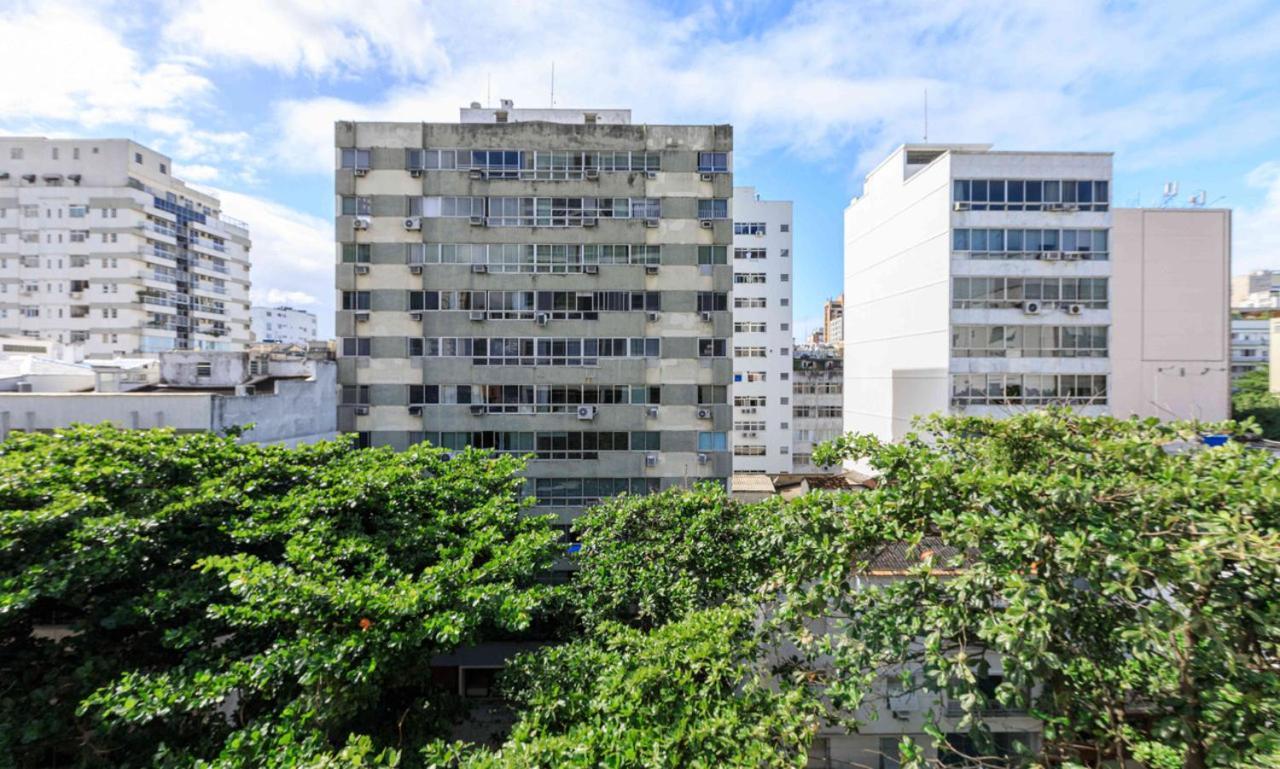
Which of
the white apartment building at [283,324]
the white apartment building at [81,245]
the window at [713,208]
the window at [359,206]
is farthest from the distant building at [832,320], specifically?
the white apartment building at [283,324]

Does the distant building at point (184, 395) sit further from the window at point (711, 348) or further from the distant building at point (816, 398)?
the distant building at point (816, 398)

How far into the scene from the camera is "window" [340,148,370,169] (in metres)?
19.5

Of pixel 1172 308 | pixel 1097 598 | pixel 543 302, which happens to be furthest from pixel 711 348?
pixel 1172 308

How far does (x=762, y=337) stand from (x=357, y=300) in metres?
26.0

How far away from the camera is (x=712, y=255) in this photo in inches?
771

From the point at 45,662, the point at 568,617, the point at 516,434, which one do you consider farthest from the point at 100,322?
the point at 568,617

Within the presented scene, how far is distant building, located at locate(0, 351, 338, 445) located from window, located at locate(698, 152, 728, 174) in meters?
16.1

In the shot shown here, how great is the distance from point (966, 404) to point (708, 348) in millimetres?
11203

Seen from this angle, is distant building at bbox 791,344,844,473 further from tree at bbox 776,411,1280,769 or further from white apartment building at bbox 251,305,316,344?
white apartment building at bbox 251,305,316,344

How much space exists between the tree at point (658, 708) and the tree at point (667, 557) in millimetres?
1390

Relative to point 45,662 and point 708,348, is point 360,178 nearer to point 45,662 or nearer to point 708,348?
point 708,348

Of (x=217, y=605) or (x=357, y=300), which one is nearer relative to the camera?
(x=217, y=605)

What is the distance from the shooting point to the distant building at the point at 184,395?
14234 millimetres

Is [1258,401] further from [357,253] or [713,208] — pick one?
[357,253]
